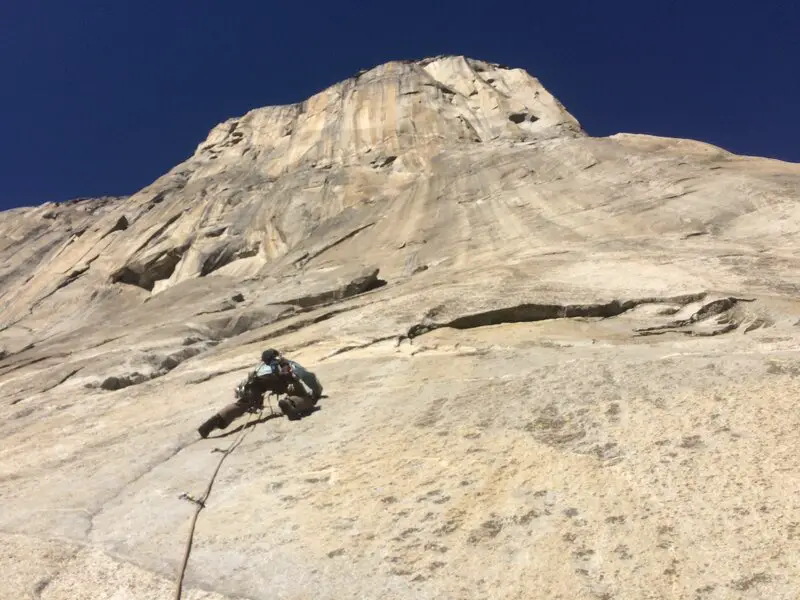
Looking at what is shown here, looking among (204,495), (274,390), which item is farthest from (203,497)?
(274,390)

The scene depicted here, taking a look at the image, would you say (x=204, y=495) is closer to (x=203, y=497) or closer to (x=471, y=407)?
(x=203, y=497)

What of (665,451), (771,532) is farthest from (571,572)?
(665,451)

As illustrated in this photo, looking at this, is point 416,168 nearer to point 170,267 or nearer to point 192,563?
point 170,267

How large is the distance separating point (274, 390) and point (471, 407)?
112 inches

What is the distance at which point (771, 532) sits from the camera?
3.92 m

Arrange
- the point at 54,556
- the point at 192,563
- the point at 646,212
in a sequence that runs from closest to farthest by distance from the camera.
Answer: the point at 192,563 < the point at 54,556 < the point at 646,212

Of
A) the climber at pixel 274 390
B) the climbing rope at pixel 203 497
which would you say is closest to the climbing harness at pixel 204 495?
the climbing rope at pixel 203 497

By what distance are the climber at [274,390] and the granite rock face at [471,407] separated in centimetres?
30

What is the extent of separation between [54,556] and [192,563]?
1.18 metres

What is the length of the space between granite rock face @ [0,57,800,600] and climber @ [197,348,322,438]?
0.99ft

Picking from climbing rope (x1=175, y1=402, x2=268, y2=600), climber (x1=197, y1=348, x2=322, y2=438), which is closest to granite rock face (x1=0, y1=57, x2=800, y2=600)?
climbing rope (x1=175, y1=402, x2=268, y2=600)

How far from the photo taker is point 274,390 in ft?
27.0

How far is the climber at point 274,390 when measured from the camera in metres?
7.66

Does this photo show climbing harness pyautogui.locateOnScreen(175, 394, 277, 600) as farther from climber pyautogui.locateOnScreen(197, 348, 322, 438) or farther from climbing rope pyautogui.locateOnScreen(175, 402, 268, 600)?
climber pyautogui.locateOnScreen(197, 348, 322, 438)
